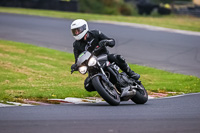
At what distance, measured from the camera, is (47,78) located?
13.6 metres

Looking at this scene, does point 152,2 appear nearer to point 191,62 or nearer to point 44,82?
point 191,62

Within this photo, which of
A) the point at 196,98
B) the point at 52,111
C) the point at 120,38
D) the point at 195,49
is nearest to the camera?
the point at 52,111

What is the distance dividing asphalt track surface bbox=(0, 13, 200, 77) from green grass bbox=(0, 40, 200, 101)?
64.3 inches

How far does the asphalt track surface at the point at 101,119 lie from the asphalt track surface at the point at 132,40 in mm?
7561

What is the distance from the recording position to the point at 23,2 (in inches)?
1540

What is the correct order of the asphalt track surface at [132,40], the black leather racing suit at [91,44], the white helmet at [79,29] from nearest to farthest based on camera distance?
the white helmet at [79,29], the black leather racing suit at [91,44], the asphalt track surface at [132,40]

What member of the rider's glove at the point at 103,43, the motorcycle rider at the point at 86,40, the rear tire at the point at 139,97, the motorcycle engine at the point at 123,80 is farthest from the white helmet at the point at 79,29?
the rear tire at the point at 139,97

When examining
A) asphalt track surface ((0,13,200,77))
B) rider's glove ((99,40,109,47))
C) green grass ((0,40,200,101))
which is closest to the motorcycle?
rider's glove ((99,40,109,47))

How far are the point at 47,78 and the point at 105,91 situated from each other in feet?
15.6

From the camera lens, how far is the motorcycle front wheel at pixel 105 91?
29.7 ft

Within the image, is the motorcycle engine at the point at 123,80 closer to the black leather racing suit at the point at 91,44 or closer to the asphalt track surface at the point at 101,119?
the black leather racing suit at the point at 91,44

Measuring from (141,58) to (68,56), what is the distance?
9.33ft

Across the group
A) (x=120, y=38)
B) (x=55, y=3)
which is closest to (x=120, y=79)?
(x=120, y=38)

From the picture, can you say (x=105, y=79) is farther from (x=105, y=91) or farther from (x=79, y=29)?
(x=79, y=29)
